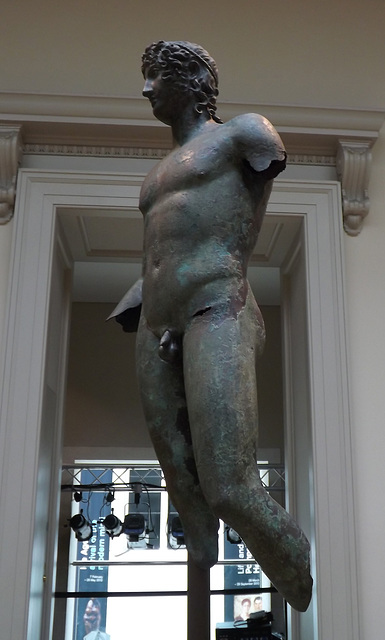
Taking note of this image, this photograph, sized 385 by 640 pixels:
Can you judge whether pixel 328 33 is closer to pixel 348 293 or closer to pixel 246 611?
pixel 348 293

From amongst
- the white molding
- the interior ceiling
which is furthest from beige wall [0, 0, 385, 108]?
the interior ceiling

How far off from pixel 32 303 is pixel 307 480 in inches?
89.2

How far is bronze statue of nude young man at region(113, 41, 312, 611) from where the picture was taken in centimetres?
197

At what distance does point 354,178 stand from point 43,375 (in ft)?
7.80

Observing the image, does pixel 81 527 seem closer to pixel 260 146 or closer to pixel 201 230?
pixel 201 230

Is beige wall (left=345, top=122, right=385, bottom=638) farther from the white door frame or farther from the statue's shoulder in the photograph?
the statue's shoulder

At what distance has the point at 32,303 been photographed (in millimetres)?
4898

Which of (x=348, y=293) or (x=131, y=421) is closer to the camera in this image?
(x=348, y=293)

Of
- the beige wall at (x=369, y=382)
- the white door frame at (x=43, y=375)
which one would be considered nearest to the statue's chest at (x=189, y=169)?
the white door frame at (x=43, y=375)

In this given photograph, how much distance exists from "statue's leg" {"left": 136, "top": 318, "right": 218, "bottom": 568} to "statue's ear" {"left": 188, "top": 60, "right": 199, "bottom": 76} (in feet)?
2.73

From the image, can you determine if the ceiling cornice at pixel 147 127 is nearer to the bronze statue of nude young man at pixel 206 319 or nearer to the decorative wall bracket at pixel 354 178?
the decorative wall bracket at pixel 354 178

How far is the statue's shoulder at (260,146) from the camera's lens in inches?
85.8

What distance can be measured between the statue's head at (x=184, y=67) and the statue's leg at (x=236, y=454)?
2.64 ft

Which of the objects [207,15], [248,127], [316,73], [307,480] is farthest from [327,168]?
[248,127]
